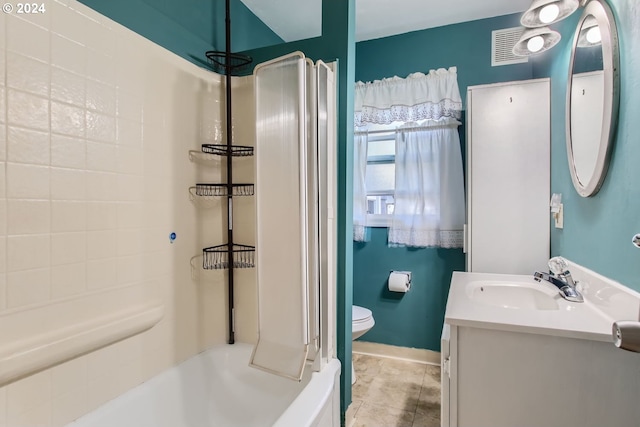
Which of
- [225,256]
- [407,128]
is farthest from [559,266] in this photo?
[225,256]

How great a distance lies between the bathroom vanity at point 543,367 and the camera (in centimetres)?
98

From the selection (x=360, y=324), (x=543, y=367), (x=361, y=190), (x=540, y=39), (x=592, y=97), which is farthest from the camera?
(x=361, y=190)

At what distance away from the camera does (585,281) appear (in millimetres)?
1354

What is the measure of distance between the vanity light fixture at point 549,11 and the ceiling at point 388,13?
27.8 inches

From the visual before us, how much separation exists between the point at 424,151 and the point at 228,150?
1.53 m

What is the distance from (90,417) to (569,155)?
7.62 ft

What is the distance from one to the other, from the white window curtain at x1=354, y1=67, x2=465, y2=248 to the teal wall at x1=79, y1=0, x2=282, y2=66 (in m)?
1.07

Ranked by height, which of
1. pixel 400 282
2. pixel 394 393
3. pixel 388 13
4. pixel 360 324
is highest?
pixel 388 13

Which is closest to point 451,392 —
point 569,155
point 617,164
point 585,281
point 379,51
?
point 585,281

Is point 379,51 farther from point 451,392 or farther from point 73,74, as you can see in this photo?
point 451,392

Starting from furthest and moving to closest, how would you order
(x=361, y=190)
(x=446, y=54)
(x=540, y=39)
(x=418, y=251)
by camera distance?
(x=361, y=190) < (x=418, y=251) < (x=446, y=54) < (x=540, y=39)

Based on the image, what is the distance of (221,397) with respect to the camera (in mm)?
1599

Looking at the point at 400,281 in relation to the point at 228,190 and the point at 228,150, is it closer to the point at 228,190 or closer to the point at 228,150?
the point at 228,190

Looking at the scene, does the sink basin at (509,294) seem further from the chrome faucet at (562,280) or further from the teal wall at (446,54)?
the teal wall at (446,54)
